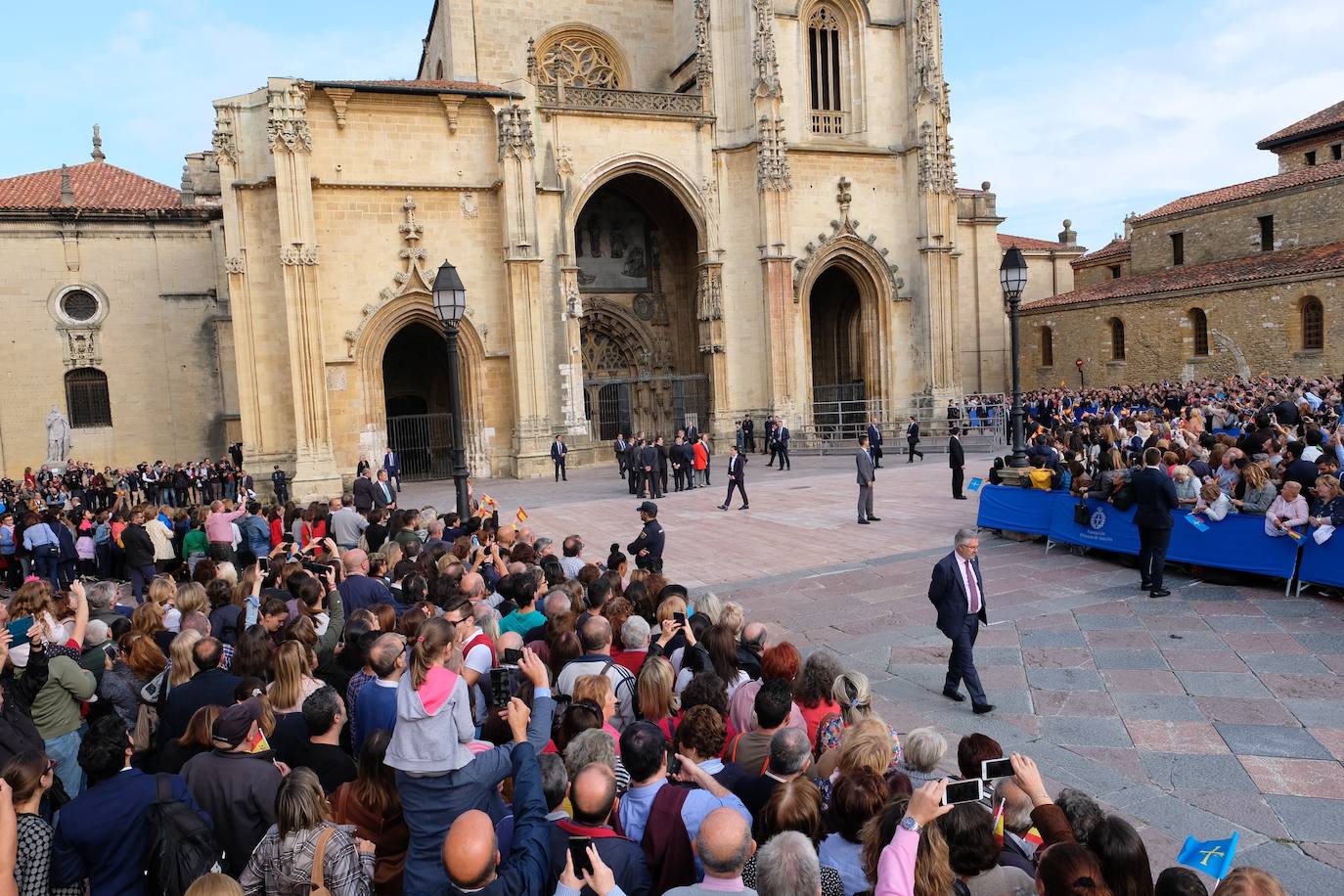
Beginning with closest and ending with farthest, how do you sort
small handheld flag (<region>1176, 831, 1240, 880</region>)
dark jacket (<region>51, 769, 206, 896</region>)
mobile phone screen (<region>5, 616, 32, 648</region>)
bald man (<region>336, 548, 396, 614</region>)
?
small handheld flag (<region>1176, 831, 1240, 880</region>)
dark jacket (<region>51, 769, 206, 896</region>)
mobile phone screen (<region>5, 616, 32, 648</region>)
bald man (<region>336, 548, 396, 614</region>)

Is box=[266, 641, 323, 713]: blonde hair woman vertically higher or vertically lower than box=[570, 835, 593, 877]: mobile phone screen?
higher

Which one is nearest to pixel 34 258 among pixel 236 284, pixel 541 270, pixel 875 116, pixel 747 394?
pixel 236 284

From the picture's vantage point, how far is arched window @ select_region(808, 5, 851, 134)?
29969 mm

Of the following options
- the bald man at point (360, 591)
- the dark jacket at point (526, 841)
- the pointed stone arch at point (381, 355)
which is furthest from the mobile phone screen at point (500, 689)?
the pointed stone arch at point (381, 355)

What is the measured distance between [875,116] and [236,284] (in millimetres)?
21391

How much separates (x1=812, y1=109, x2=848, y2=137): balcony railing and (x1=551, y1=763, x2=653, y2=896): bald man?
30.1 metres

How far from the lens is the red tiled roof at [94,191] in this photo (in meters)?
29.7

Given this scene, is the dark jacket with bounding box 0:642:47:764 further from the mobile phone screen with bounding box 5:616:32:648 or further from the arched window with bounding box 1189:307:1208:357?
the arched window with bounding box 1189:307:1208:357

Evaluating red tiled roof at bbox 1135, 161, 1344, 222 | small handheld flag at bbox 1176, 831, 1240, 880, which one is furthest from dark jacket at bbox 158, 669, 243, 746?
red tiled roof at bbox 1135, 161, 1344, 222

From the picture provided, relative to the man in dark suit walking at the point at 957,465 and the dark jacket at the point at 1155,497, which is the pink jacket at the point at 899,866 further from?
the man in dark suit walking at the point at 957,465

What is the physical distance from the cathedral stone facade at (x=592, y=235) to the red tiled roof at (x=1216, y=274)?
18.7ft

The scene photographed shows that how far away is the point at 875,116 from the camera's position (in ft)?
99.0

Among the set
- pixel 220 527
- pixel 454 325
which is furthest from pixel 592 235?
pixel 220 527

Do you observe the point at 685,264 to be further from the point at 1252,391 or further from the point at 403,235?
the point at 1252,391
